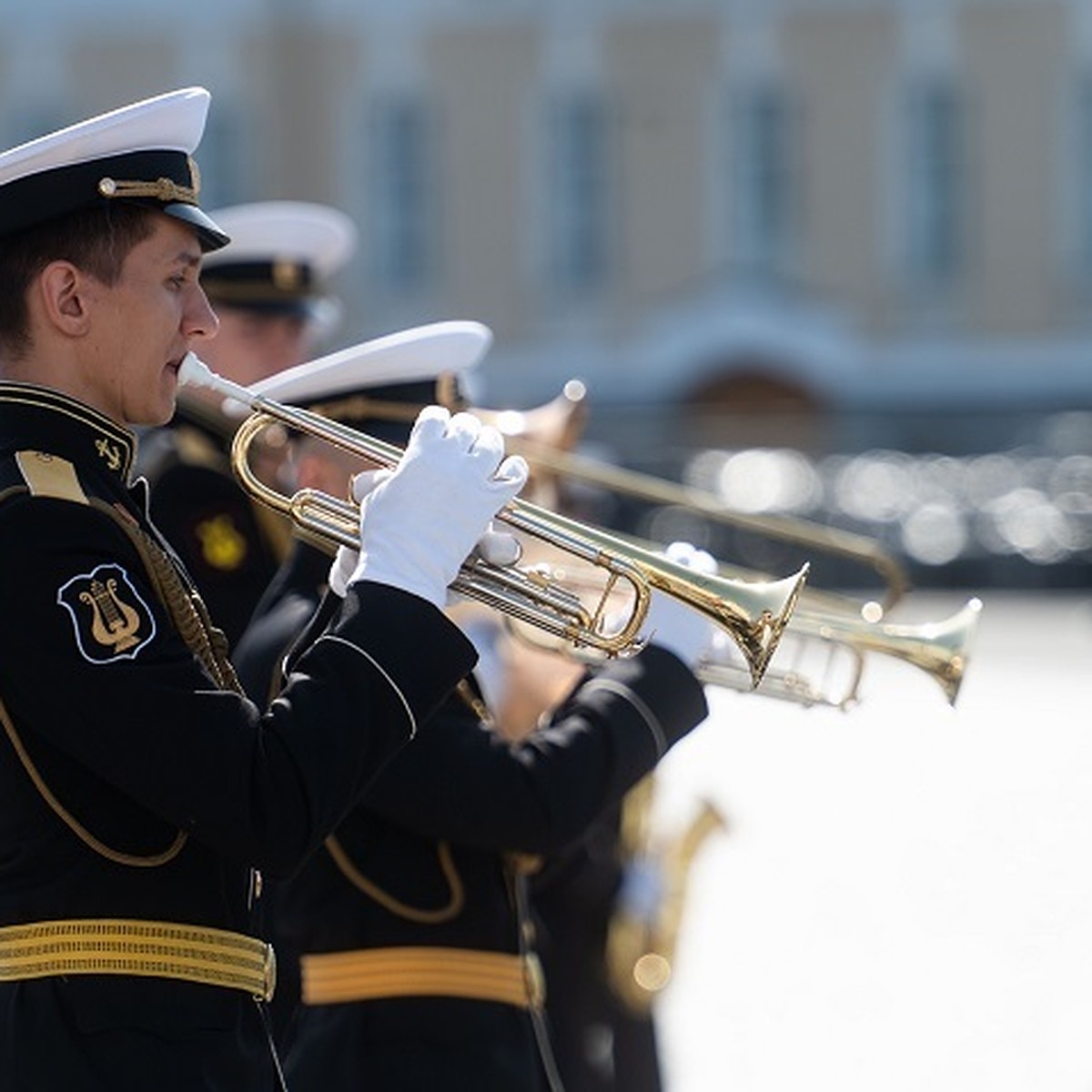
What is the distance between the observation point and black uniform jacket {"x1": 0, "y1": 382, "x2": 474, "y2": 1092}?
2.90 metres

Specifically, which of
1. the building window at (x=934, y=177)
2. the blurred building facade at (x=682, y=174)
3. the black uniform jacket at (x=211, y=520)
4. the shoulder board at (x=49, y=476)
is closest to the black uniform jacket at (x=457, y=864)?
the shoulder board at (x=49, y=476)

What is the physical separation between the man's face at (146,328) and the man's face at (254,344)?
8.28 feet

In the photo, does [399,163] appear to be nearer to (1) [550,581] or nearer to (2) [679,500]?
(2) [679,500]

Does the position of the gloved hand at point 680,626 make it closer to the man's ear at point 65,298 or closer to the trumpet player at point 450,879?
the trumpet player at point 450,879

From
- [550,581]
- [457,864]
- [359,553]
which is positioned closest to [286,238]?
[457,864]

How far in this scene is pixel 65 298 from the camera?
3053 mm

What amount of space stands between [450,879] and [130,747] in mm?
1146

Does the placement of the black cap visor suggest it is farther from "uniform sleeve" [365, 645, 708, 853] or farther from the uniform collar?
"uniform sleeve" [365, 645, 708, 853]

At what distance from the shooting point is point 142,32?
35.9 m

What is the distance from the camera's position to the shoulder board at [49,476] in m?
2.98

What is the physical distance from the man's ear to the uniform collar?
0.22 ft

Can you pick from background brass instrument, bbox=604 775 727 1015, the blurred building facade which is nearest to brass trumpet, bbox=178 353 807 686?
background brass instrument, bbox=604 775 727 1015

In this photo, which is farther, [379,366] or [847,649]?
[847,649]

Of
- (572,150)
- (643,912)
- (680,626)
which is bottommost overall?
(572,150)
